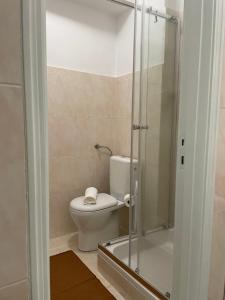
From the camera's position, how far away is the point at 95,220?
6.88ft

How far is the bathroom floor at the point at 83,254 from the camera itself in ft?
5.56

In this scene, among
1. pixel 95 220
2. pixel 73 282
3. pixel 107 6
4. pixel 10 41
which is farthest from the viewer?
pixel 107 6

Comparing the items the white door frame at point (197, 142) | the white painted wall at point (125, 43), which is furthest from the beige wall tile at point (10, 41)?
the white painted wall at point (125, 43)

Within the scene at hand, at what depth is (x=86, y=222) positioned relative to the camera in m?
2.09

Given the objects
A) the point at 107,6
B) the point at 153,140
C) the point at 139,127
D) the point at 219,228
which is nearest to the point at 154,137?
the point at 153,140

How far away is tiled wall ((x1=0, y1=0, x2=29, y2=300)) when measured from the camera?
41cm

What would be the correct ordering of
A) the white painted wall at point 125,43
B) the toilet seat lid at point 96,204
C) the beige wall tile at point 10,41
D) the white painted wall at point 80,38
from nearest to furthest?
the beige wall tile at point 10,41, the toilet seat lid at point 96,204, the white painted wall at point 80,38, the white painted wall at point 125,43

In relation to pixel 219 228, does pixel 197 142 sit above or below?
above

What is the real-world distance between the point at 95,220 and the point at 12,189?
175 centimetres

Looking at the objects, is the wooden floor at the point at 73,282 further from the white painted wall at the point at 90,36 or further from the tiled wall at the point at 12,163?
the white painted wall at the point at 90,36

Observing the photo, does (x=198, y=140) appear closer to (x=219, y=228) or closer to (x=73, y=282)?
(x=219, y=228)

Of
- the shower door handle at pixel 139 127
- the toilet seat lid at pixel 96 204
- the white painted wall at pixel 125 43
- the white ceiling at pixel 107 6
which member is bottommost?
the toilet seat lid at pixel 96 204

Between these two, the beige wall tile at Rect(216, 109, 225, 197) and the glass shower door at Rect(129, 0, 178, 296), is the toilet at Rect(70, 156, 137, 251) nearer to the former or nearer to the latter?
the glass shower door at Rect(129, 0, 178, 296)

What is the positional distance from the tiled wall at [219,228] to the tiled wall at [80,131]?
1.57m
